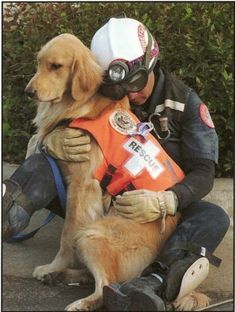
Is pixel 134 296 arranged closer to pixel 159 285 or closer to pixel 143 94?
pixel 159 285

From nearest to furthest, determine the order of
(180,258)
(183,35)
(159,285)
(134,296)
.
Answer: (134,296) → (159,285) → (180,258) → (183,35)

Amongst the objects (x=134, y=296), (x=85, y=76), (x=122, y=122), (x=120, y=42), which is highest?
(x=120, y=42)

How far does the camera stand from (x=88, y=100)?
3373mm

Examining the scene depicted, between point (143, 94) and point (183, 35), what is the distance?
39.6 inches

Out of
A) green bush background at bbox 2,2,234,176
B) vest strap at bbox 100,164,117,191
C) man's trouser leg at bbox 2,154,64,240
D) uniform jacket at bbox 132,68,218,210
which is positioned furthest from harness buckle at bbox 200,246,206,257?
green bush background at bbox 2,2,234,176

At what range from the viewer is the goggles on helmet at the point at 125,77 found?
326 cm

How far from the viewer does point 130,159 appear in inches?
128

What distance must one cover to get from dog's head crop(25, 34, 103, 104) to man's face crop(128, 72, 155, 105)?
0.96 feet

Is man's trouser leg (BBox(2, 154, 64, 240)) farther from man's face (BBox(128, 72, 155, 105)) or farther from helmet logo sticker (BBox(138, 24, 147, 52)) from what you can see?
helmet logo sticker (BBox(138, 24, 147, 52))

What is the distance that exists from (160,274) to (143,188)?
1.48 feet

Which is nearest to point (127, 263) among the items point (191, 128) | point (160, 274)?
point (160, 274)

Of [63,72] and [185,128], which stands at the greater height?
[63,72]

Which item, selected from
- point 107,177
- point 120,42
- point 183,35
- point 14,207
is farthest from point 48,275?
point 183,35

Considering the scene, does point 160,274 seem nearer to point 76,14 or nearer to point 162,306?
point 162,306
